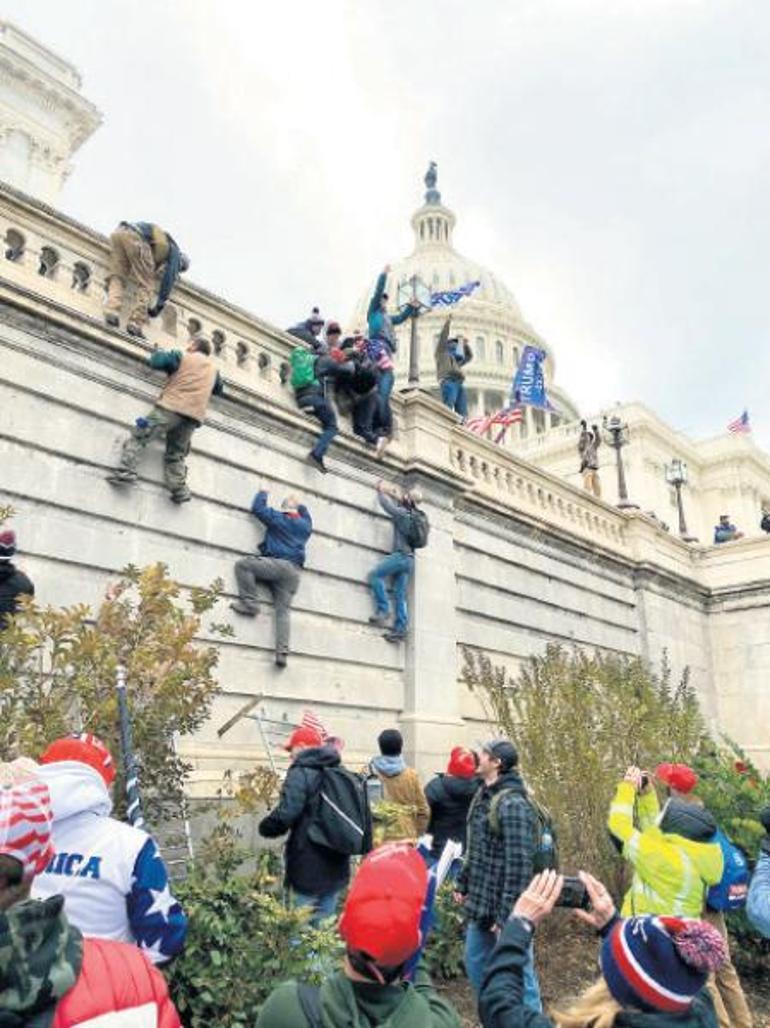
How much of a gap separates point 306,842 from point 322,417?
7.43m

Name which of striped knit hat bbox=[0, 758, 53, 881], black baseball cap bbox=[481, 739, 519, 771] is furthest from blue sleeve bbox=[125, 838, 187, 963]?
black baseball cap bbox=[481, 739, 519, 771]

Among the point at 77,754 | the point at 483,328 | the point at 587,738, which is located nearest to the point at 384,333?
the point at 587,738

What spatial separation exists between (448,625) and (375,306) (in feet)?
20.4

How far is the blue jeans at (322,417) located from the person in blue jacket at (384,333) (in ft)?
4.32

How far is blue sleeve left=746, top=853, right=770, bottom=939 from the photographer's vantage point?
474 centimetres

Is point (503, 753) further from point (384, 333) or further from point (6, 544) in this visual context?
point (384, 333)

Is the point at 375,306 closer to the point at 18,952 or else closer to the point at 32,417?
the point at 32,417

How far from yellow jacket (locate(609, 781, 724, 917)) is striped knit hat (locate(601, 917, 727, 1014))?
2808 millimetres

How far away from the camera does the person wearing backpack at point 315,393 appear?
12117 millimetres

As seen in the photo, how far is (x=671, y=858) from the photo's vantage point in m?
5.30

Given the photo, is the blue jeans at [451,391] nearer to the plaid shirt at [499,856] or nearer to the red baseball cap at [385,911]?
the plaid shirt at [499,856]

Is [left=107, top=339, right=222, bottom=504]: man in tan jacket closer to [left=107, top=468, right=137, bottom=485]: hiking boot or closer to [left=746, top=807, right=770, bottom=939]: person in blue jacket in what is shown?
[left=107, top=468, right=137, bottom=485]: hiking boot

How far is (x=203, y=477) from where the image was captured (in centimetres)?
1067

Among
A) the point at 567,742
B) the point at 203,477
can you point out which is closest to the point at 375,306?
the point at 203,477
